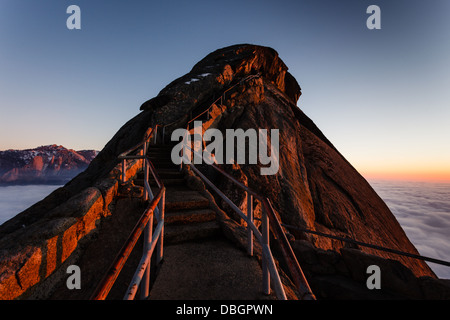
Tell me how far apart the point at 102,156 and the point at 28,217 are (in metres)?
7.85

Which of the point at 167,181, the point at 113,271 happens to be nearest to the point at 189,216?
the point at 167,181

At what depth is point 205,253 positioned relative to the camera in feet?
9.53

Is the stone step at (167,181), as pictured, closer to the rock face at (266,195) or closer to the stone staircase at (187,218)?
the stone staircase at (187,218)

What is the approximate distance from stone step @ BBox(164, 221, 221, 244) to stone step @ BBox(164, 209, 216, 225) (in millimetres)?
→ 87

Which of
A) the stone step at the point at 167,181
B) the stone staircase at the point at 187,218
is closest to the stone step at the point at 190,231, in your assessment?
the stone staircase at the point at 187,218

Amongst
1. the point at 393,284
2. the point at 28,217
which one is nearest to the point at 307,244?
the point at 393,284

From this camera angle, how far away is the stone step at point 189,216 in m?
3.46

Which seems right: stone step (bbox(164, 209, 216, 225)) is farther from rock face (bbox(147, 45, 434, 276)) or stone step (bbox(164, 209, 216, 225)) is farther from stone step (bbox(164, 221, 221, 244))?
rock face (bbox(147, 45, 434, 276))

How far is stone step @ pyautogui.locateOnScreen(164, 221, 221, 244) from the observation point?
3.14m

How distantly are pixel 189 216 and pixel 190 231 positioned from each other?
38cm

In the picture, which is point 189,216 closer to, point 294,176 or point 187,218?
point 187,218

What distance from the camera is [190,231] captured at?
3.27 m

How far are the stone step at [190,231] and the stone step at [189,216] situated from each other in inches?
3.4

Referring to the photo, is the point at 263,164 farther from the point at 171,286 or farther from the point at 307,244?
the point at 171,286
